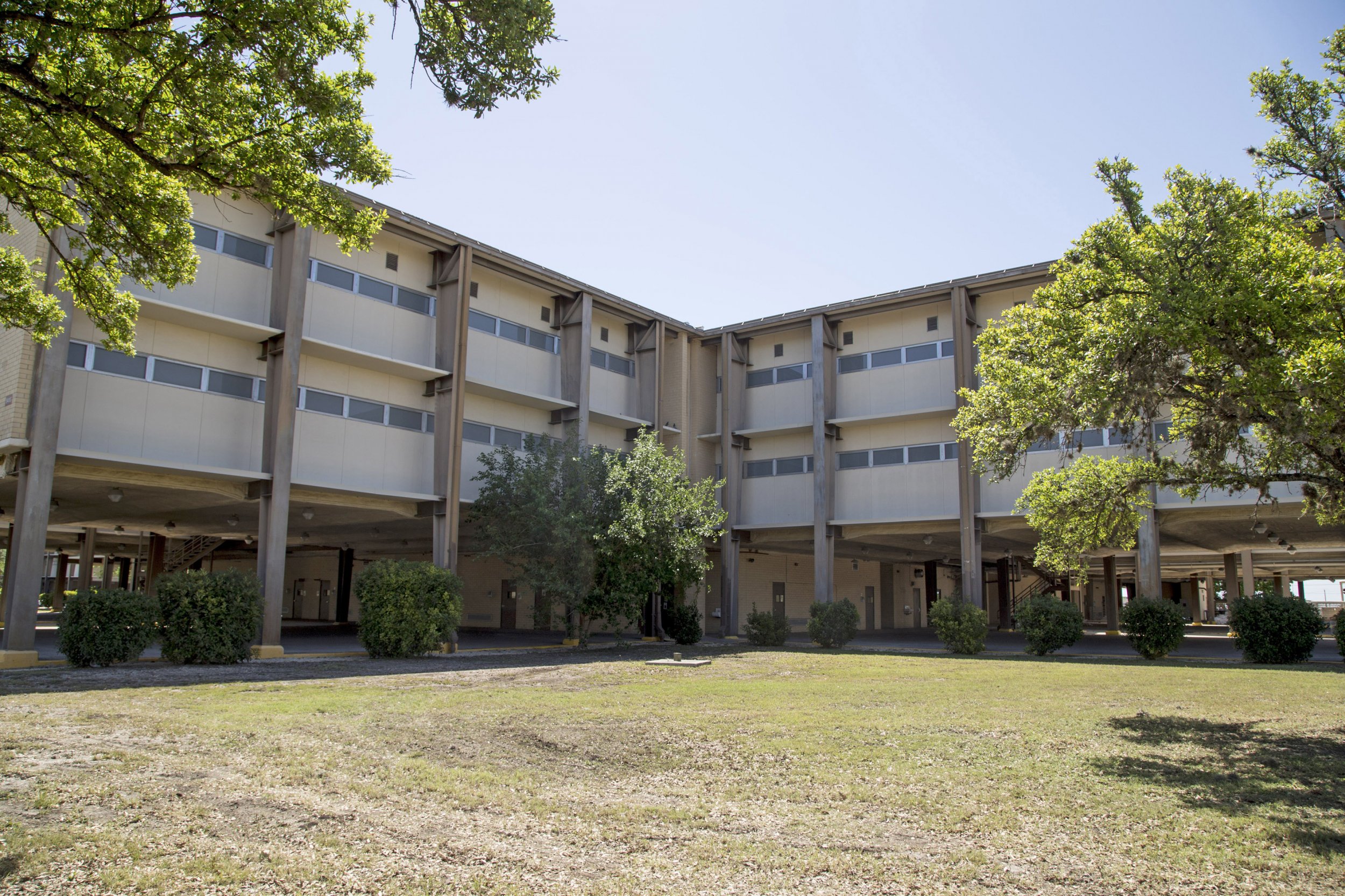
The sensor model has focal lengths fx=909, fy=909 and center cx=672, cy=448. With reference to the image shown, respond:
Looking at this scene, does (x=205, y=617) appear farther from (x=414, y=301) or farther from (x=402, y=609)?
(x=414, y=301)

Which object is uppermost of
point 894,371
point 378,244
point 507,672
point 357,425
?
point 378,244

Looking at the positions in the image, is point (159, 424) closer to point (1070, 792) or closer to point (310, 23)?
point (310, 23)

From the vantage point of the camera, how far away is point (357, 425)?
883 inches

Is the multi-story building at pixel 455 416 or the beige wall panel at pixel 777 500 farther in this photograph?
the beige wall panel at pixel 777 500

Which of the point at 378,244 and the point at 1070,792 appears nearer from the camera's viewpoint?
the point at 1070,792

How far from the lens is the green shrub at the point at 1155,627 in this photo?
22.3m

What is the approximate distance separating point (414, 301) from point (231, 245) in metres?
4.89

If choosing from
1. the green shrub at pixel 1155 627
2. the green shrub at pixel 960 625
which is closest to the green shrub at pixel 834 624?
the green shrub at pixel 960 625

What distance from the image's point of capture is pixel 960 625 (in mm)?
24891

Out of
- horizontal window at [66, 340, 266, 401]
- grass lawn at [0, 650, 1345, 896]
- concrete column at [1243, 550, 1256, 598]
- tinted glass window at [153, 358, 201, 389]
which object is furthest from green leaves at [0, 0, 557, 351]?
concrete column at [1243, 550, 1256, 598]

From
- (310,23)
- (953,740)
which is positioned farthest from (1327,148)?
(310,23)

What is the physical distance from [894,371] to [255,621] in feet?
64.7

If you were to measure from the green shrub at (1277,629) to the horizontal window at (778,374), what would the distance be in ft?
47.3

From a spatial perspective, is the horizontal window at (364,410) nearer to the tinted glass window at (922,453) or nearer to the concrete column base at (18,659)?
the concrete column base at (18,659)
